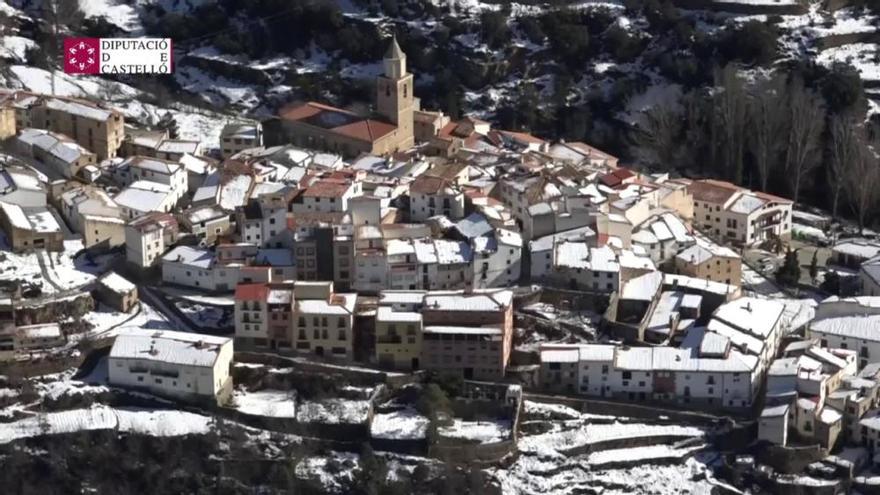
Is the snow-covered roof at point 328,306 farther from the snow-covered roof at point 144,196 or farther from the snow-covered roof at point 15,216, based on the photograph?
the snow-covered roof at point 15,216

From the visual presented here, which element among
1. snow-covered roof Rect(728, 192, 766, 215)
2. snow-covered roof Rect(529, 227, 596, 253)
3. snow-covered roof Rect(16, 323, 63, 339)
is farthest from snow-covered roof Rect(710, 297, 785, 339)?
snow-covered roof Rect(16, 323, 63, 339)

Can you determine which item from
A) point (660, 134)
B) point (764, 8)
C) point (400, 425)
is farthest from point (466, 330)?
point (764, 8)

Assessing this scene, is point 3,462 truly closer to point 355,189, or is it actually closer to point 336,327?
point 336,327

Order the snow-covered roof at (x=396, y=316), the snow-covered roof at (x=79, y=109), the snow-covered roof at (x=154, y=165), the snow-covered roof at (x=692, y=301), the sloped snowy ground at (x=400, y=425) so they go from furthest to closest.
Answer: the snow-covered roof at (x=79, y=109), the snow-covered roof at (x=154, y=165), the snow-covered roof at (x=692, y=301), the snow-covered roof at (x=396, y=316), the sloped snowy ground at (x=400, y=425)

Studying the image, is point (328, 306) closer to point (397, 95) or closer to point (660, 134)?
point (397, 95)

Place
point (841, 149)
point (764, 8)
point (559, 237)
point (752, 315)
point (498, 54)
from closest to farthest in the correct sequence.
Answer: point (752, 315) → point (559, 237) → point (841, 149) → point (764, 8) → point (498, 54)

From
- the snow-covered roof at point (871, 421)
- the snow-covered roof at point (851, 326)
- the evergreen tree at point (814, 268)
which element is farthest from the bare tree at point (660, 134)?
the snow-covered roof at point (871, 421)

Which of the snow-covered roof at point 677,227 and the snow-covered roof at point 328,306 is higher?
the snow-covered roof at point 677,227
